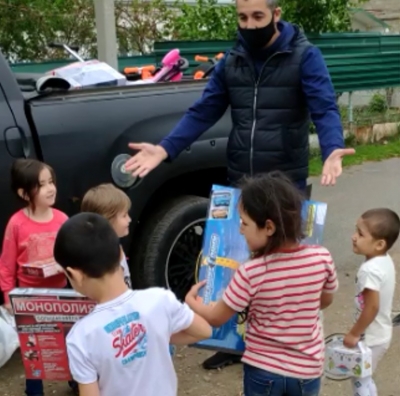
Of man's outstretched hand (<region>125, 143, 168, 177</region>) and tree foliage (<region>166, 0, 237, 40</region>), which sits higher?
tree foliage (<region>166, 0, 237, 40</region>)

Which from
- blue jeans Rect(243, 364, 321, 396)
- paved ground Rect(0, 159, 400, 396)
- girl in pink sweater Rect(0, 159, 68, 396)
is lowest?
paved ground Rect(0, 159, 400, 396)

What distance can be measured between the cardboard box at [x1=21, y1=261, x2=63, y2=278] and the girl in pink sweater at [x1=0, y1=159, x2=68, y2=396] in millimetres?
22

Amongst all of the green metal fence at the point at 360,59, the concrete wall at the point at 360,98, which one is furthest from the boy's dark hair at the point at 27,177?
the concrete wall at the point at 360,98

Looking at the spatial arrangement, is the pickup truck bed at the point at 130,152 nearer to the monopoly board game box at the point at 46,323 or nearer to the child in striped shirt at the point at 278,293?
the monopoly board game box at the point at 46,323

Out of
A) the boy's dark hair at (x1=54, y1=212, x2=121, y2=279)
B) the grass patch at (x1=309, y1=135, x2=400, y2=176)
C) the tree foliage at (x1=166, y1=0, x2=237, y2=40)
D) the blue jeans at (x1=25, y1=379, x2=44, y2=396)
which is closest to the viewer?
the boy's dark hair at (x1=54, y1=212, x2=121, y2=279)

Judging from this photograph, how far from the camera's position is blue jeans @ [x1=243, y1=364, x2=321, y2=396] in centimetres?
240

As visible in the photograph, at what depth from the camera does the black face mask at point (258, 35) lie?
3.09 metres

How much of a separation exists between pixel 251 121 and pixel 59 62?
474 cm

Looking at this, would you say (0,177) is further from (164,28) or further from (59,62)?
(164,28)

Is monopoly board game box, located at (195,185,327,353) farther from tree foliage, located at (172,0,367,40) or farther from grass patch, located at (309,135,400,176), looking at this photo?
tree foliage, located at (172,0,367,40)

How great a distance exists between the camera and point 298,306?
235cm

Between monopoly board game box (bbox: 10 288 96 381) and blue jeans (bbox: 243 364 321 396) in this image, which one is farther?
monopoly board game box (bbox: 10 288 96 381)

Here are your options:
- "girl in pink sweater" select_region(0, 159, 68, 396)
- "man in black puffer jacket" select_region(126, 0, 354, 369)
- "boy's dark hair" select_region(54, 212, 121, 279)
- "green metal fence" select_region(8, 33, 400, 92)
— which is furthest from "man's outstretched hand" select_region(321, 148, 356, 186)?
"green metal fence" select_region(8, 33, 400, 92)

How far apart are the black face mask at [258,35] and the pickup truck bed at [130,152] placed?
0.94 meters
